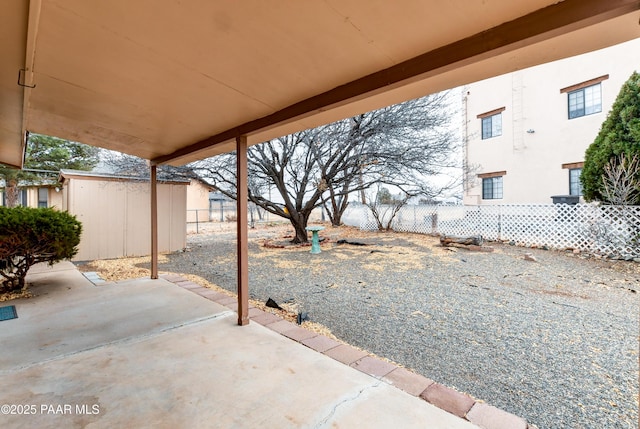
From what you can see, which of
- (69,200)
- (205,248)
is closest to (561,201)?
(205,248)

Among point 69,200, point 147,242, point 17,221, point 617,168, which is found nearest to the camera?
point 17,221

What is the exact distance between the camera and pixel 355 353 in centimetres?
240

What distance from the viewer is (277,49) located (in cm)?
162

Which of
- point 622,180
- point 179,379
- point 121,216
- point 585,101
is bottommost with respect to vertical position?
point 179,379

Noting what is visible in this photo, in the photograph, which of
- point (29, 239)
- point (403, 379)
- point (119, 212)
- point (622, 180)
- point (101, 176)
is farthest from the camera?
point (119, 212)

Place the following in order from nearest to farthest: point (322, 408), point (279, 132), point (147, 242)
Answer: point (322, 408), point (279, 132), point (147, 242)

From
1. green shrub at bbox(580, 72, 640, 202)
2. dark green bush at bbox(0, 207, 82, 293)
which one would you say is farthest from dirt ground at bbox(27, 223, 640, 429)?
green shrub at bbox(580, 72, 640, 202)

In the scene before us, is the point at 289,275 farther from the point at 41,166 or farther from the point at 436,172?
the point at 41,166

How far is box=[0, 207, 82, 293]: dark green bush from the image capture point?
12.1 ft

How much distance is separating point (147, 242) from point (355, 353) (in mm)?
6932

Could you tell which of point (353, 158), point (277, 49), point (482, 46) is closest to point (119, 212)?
point (353, 158)

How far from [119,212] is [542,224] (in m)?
10.2

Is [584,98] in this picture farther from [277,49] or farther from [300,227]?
[277,49]

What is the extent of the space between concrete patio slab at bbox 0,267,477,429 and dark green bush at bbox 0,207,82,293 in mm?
1064
